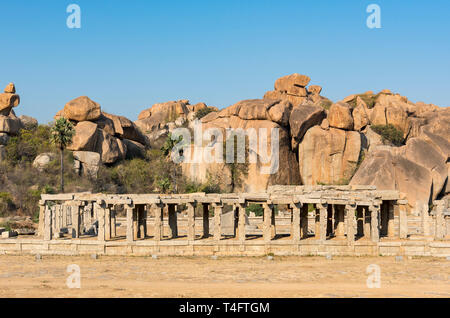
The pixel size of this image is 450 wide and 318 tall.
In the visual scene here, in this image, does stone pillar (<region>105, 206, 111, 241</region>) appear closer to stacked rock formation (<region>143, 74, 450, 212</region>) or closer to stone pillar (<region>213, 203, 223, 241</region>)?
stone pillar (<region>213, 203, 223, 241</region>)

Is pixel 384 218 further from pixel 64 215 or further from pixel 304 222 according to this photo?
pixel 64 215

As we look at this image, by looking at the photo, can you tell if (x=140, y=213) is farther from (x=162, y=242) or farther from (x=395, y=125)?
(x=395, y=125)

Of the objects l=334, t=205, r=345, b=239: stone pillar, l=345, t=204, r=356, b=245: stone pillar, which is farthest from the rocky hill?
l=345, t=204, r=356, b=245: stone pillar

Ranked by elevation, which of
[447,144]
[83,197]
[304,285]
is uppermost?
[447,144]

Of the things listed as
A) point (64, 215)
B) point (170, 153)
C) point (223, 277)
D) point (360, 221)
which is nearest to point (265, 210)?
point (223, 277)

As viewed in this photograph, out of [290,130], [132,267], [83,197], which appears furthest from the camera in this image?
[290,130]

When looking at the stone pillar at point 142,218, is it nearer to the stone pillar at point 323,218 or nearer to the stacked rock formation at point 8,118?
the stone pillar at point 323,218

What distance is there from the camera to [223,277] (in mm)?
23906

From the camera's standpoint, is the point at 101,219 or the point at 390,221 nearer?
the point at 101,219

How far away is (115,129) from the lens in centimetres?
6656

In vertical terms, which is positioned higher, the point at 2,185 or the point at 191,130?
the point at 191,130

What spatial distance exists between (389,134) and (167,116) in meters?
43.8
